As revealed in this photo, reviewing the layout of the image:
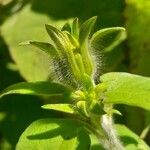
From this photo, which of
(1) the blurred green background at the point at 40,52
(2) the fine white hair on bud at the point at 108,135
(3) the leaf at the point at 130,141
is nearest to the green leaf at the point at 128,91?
(2) the fine white hair on bud at the point at 108,135

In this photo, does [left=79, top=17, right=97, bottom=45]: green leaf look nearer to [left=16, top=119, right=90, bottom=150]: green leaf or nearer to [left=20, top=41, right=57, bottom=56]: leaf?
[left=20, top=41, right=57, bottom=56]: leaf

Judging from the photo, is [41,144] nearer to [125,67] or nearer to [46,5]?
[125,67]

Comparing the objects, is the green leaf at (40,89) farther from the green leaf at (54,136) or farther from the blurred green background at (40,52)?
the blurred green background at (40,52)

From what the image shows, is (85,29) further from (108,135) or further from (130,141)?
(130,141)

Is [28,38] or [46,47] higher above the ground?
[46,47]

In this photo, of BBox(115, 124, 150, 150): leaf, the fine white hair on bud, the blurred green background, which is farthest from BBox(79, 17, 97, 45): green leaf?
the blurred green background

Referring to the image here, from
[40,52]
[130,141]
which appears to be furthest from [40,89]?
[40,52]
